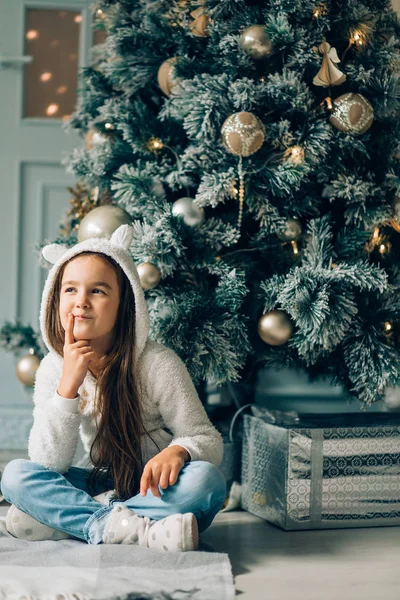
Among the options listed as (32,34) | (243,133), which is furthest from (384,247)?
(32,34)

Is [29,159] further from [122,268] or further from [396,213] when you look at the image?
[396,213]

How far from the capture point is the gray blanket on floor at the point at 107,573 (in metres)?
1.00

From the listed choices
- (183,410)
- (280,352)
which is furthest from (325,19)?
(183,410)

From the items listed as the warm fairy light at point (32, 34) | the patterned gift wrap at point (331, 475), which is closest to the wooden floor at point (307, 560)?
the patterned gift wrap at point (331, 475)

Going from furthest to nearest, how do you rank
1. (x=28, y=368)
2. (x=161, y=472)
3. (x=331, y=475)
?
(x=28, y=368) < (x=331, y=475) < (x=161, y=472)

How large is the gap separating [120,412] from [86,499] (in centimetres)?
16

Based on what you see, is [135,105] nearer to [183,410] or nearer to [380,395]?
[183,410]

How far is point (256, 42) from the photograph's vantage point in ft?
4.83

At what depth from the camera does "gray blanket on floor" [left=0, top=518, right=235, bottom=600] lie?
100 cm

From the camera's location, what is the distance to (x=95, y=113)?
1.77 meters

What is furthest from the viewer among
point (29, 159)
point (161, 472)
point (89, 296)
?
point (29, 159)

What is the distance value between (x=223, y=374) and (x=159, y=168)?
1.49 feet

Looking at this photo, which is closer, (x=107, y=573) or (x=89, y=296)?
(x=107, y=573)

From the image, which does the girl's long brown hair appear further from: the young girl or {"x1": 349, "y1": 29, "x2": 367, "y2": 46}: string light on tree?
{"x1": 349, "y1": 29, "x2": 367, "y2": 46}: string light on tree
